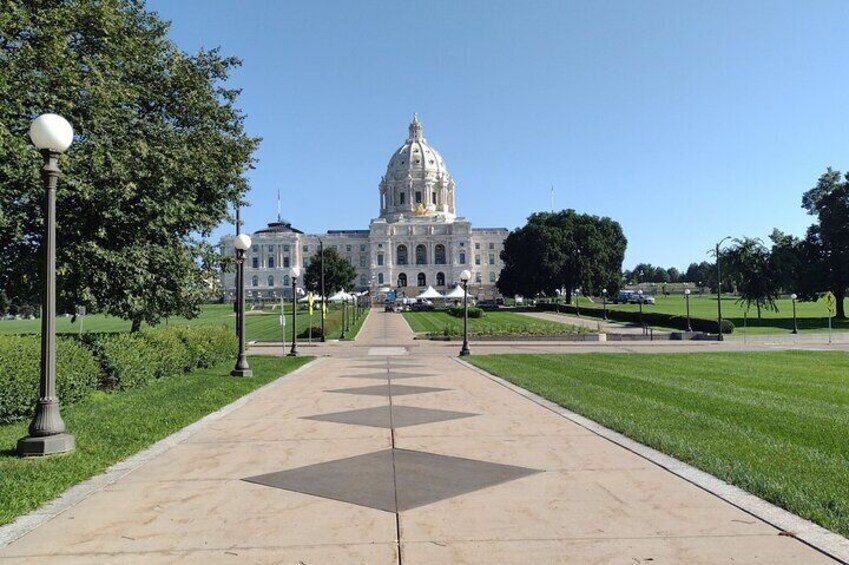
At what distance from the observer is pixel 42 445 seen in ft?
25.3

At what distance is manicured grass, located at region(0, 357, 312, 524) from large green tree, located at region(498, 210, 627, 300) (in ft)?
262

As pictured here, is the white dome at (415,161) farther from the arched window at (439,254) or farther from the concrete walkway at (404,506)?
the concrete walkway at (404,506)

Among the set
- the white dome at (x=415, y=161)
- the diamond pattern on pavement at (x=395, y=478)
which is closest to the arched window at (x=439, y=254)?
the white dome at (x=415, y=161)

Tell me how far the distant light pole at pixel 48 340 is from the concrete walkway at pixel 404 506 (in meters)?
1.31

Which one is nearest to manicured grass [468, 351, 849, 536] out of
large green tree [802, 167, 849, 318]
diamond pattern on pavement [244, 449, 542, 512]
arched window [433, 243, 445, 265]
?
diamond pattern on pavement [244, 449, 542, 512]

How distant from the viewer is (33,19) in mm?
13484

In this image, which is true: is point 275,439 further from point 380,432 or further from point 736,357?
point 736,357

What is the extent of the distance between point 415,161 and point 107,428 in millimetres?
184161

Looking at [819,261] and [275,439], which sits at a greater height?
[819,261]

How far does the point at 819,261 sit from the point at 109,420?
63.9 meters

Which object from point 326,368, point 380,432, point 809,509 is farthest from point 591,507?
point 326,368

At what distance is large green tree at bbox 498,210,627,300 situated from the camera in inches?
3703

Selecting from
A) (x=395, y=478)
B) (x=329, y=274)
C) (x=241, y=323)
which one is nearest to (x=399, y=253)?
(x=329, y=274)

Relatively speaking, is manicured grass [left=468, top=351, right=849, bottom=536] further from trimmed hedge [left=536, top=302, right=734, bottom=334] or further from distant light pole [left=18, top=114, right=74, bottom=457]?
trimmed hedge [left=536, top=302, right=734, bottom=334]
